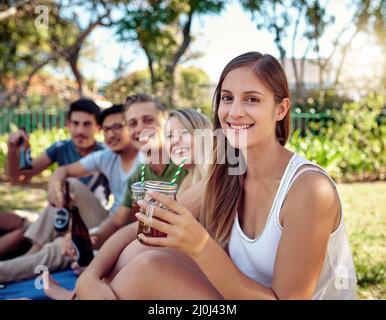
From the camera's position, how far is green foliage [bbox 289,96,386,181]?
8.66m

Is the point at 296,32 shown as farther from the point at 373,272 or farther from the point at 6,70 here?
the point at 6,70

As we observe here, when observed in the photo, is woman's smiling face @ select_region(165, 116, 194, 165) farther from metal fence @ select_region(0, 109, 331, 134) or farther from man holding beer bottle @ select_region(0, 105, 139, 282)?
metal fence @ select_region(0, 109, 331, 134)

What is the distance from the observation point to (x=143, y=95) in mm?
3436

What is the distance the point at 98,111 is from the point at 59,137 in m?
5.76

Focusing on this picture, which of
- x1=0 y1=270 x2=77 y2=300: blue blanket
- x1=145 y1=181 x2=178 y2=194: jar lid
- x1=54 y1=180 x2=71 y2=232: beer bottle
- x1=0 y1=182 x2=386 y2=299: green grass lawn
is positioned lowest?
x1=0 y1=182 x2=386 y2=299: green grass lawn

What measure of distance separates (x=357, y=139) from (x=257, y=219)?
774 centimetres

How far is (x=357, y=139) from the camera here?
29.5ft

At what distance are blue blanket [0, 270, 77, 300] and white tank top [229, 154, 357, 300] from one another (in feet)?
5.45

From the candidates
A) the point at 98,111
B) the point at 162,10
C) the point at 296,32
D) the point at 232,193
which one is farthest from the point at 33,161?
the point at 296,32

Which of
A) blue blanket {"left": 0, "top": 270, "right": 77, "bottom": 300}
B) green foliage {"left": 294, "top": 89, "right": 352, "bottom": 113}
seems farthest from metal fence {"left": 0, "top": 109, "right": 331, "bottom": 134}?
blue blanket {"left": 0, "top": 270, "right": 77, "bottom": 300}

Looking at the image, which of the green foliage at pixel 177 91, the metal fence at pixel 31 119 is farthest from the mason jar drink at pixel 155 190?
the metal fence at pixel 31 119

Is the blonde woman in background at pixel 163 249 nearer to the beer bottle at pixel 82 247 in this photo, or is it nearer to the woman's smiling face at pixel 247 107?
the beer bottle at pixel 82 247

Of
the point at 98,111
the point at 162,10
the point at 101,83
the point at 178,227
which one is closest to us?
the point at 178,227
